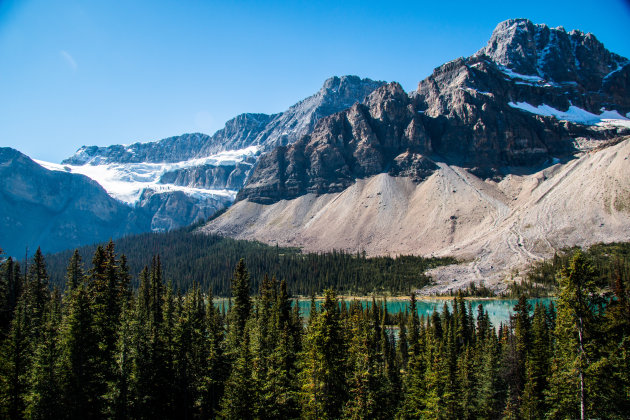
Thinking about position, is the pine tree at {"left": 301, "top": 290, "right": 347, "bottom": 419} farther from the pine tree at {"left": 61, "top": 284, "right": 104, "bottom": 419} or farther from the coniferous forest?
the pine tree at {"left": 61, "top": 284, "right": 104, "bottom": 419}

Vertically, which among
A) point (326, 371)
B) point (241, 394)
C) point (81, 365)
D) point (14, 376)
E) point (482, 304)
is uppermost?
point (326, 371)

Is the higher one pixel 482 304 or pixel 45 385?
pixel 45 385

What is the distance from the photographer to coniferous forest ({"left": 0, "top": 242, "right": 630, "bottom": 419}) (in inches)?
989

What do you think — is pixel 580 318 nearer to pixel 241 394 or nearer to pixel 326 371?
pixel 326 371

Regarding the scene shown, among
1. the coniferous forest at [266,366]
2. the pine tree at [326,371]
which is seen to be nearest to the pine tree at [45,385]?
the coniferous forest at [266,366]

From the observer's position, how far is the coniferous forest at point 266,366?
25.1 meters

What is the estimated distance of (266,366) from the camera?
34.2m

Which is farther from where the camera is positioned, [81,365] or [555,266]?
[555,266]

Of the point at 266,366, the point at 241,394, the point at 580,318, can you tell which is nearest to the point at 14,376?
the point at 241,394

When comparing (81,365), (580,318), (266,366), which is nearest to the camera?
(580,318)

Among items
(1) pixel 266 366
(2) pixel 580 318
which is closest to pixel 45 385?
(1) pixel 266 366

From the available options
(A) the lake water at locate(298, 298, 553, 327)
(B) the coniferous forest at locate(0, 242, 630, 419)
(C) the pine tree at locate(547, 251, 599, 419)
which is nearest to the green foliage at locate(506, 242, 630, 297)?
(A) the lake water at locate(298, 298, 553, 327)

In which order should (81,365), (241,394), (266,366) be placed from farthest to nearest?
(266,366) → (81,365) → (241,394)

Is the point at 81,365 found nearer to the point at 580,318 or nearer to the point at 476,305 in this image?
the point at 580,318
